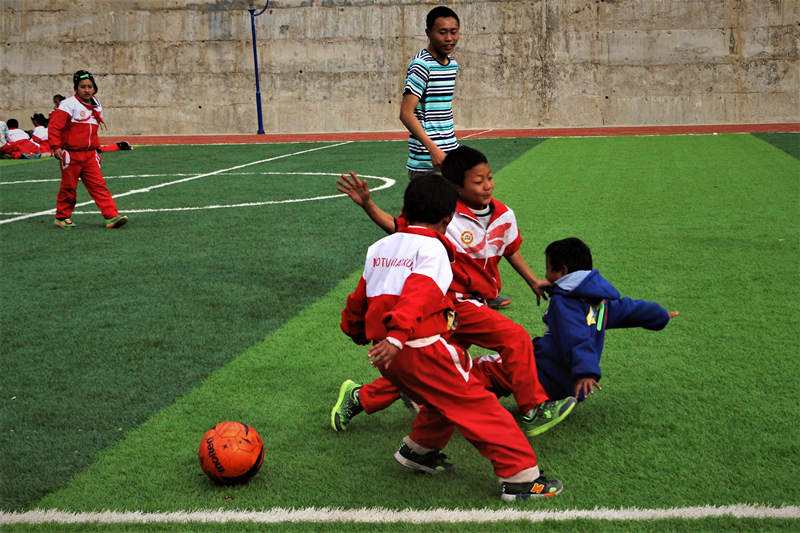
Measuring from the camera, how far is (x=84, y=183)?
10.9 meters

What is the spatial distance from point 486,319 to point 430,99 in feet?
8.81

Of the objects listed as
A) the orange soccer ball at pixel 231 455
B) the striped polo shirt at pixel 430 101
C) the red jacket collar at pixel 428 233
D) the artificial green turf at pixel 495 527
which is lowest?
the artificial green turf at pixel 495 527

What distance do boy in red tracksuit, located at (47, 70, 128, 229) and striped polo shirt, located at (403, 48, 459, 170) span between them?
513 centimetres

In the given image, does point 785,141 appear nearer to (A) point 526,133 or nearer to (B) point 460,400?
(A) point 526,133

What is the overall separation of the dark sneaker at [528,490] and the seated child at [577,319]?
0.70m

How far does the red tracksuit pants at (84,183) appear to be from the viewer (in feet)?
34.3

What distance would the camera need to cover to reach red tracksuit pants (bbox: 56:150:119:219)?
10461mm

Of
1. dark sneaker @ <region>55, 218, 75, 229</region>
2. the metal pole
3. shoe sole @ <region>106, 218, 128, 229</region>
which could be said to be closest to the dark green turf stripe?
shoe sole @ <region>106, 218, 128, 229</region>

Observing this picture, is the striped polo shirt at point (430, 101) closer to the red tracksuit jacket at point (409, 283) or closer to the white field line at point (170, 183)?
the red tracksuit jacket at point (409, 283)

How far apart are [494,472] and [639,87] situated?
27795 millimetres

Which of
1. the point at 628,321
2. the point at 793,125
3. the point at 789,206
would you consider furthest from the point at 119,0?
the point at 628,321

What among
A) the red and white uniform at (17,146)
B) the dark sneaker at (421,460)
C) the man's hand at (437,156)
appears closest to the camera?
the dark sneaker at (421,460)

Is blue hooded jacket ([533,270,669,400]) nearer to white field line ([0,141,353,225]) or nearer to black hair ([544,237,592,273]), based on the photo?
black hair ([544,237,592,273])

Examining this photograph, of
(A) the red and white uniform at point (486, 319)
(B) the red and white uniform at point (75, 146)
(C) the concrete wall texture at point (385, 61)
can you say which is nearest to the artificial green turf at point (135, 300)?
(B) the red and white uniform at point (75, 146)
